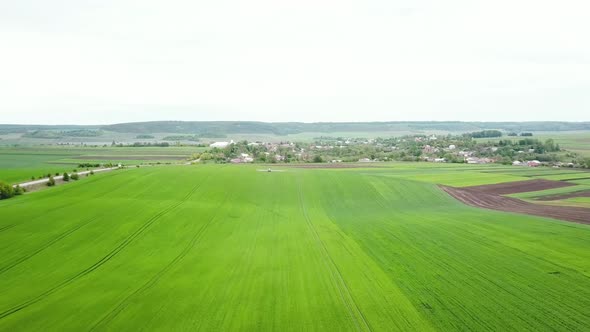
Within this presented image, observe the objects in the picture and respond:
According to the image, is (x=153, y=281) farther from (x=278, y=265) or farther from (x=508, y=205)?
(x=508, y=205)

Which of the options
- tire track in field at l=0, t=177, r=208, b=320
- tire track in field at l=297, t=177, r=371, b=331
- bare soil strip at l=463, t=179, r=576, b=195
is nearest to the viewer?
tire track in field at l=297, t=177, r=371, b=331

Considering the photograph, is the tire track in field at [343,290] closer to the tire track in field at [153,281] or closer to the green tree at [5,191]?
the tire track in field at [153,281]

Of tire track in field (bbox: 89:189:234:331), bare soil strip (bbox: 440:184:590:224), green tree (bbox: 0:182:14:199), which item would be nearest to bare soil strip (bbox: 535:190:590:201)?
bare soil strip (bbox: 440:184:590:224)

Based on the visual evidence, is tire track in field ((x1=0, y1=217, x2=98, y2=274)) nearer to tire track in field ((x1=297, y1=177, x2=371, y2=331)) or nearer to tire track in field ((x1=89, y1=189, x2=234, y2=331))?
tire track in field ((x1=89, y1=189, x2=234, y2=331))

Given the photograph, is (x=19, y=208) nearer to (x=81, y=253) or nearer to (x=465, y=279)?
(x=81, y=253)

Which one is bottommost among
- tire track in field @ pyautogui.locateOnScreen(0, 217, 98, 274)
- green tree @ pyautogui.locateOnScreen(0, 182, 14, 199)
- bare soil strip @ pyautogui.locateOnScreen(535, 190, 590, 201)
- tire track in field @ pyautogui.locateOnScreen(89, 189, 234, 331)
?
bare soil strip @ pyautogui.locateOnScreen(535, 190, 590, 201)

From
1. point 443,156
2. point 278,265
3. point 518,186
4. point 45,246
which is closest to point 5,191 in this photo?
point 45,246

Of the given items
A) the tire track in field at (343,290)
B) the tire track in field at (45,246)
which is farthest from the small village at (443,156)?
the tire track in field at (343,290)

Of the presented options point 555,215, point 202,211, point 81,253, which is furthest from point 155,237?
point 555,215
